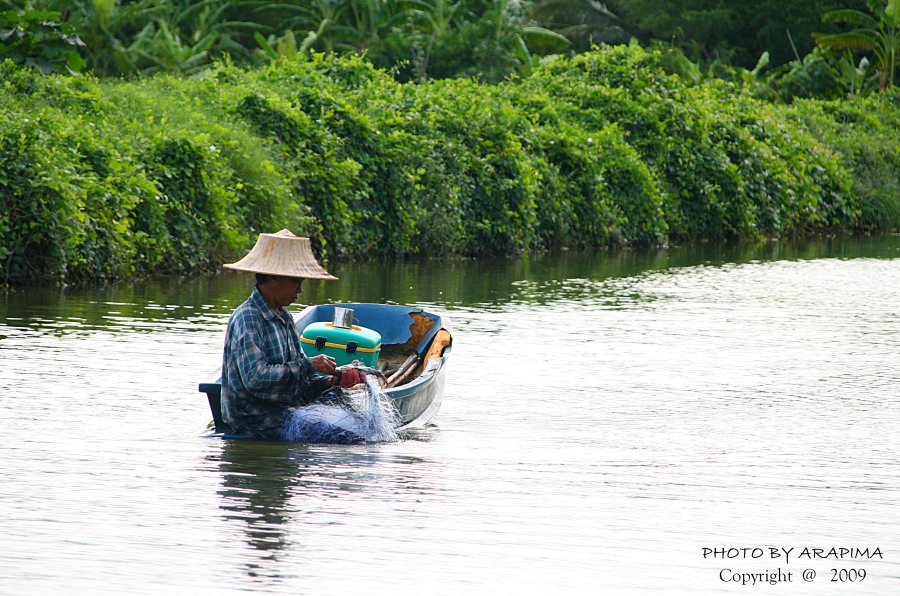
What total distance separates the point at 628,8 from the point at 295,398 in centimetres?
4822

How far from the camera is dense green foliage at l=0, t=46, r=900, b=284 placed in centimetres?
1698

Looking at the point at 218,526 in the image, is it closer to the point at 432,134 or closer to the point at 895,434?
the point at 895,434

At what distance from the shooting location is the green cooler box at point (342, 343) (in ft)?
32.2

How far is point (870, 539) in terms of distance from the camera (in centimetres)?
687

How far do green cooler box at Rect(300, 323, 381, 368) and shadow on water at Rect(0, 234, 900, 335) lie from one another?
4.29 metres

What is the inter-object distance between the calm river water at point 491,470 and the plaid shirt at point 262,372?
0.61ft

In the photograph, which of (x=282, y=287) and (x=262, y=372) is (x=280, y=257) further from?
(x=262, y=372)

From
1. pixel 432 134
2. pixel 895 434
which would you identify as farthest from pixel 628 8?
pixel 895 434

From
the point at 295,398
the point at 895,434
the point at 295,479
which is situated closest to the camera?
the point at 295,479

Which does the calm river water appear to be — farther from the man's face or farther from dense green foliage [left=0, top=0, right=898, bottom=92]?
dense green foliage [left=0, top=0, right=898, bottom=92]

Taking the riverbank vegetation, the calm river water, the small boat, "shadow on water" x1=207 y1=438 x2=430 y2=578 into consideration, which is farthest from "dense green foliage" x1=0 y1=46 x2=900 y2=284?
"shadow on water" x1=207 y1=438 x2=430 y2=578

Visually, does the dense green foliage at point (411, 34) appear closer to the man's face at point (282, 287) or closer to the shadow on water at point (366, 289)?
the shadow on water at point (366, 289)

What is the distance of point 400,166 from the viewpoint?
22.8 m

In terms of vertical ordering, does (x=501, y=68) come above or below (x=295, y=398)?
above
